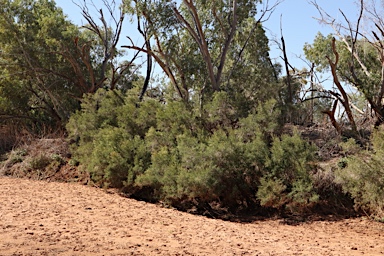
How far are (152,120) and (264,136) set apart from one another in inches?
150

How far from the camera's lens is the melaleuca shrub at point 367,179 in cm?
1032

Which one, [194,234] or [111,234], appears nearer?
[111,234]

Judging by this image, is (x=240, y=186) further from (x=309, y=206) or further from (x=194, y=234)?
(x=194, y=234)

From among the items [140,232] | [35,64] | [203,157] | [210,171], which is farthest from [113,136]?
[35,64]

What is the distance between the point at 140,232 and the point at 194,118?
5.99 metres

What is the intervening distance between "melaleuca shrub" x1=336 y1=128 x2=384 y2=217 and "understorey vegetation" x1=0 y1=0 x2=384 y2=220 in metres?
0.03

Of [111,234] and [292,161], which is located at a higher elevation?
[292,161]

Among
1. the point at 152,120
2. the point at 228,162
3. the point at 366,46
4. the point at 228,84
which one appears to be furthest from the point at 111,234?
the point at 366,46

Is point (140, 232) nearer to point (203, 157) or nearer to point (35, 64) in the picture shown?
point (203, 157)

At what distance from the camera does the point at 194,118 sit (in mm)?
13680

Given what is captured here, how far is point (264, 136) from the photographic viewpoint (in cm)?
1266

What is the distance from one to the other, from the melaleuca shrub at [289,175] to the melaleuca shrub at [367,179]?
2.73 feet

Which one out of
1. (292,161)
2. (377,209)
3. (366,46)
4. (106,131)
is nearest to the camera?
(377,209)

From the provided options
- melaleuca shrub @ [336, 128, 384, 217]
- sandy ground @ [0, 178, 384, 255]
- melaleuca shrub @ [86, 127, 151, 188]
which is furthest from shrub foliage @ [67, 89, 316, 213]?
melaleuca shrub @ [336, 128, 384, 217]
